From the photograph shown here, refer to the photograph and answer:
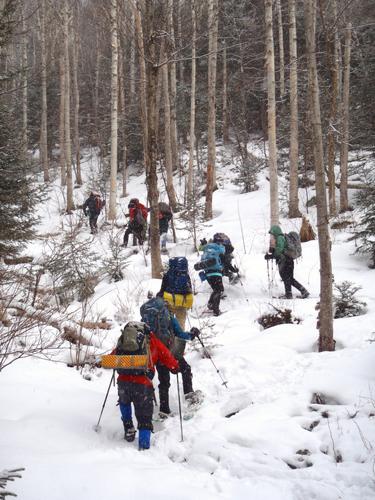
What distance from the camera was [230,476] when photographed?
131 inches

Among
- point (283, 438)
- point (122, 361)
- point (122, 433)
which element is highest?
point (122, 361)

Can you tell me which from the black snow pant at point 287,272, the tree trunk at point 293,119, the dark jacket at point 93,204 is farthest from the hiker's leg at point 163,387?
the dark jacket at point 93,204

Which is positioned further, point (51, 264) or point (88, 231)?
point (88, 231)

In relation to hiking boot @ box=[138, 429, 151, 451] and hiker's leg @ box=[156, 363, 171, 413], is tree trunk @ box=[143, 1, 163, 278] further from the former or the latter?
hiking boot @ box=[138, 429, 151, 451]

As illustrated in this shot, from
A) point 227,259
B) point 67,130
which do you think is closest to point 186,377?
point 227,259

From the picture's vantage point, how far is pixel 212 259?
8.06 meters

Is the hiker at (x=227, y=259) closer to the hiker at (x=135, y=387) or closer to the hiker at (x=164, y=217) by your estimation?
the hiker at (x=164, y=217)

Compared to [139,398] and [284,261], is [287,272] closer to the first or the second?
[284,261]

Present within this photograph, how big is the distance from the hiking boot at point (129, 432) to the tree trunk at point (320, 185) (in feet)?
9.15

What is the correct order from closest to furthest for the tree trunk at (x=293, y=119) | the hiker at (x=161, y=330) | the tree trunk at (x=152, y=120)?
the hiker at (x=161, y=330), the tree trunk at (x=152, y=120), the tree trunk at (x=293, y=119)

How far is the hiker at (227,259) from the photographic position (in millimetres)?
8711

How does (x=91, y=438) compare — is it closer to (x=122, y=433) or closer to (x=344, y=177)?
(x=122, y=433)

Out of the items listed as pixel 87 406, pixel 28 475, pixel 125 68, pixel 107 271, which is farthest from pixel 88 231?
pixel 125 68

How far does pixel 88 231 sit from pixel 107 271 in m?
6.13
